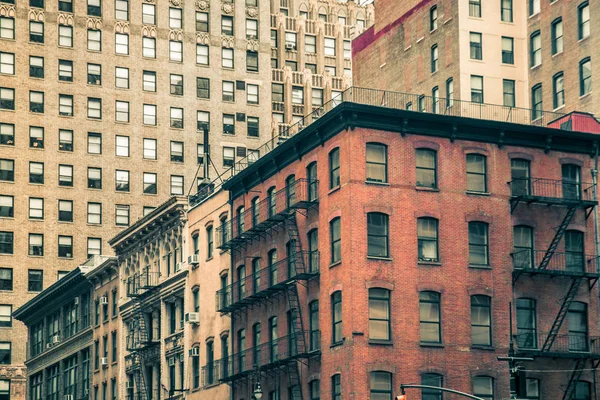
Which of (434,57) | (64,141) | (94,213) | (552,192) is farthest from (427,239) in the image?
(64,141)

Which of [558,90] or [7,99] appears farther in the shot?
[7,99]

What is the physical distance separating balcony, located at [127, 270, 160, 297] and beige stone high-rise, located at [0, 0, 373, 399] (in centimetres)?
3442

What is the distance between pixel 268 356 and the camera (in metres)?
72.4

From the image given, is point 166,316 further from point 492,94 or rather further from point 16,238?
point 16,238

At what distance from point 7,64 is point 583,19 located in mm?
63459

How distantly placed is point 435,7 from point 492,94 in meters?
8.49

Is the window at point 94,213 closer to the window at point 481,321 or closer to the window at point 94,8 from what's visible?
the window at point 94,8

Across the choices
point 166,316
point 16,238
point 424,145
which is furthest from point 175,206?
point 16,238

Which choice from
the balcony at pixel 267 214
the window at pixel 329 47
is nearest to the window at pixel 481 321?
the balcony at pixel 267 214

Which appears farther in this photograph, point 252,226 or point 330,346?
point 252,226

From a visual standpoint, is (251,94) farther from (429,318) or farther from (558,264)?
(429,318)

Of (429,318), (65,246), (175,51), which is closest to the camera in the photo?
Answer: (429,318)

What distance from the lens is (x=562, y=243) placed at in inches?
2724

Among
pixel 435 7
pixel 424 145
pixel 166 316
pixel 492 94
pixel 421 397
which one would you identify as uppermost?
pixel 435 7
